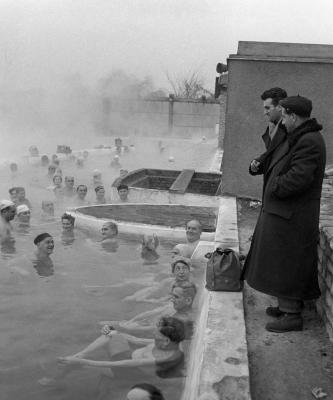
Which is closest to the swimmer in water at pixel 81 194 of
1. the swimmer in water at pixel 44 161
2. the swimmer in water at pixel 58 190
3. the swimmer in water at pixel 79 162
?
the swimmer in water at pixel 58 190

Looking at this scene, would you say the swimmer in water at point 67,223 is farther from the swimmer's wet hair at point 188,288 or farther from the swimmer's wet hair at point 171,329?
the swimmer's wet hair at point 171,329

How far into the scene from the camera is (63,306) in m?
5.64

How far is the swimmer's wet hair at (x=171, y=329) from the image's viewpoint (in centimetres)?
395

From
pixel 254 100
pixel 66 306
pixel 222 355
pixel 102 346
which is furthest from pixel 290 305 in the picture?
pixel 254 100

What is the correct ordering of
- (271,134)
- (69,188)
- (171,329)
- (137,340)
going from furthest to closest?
(69,188)
(137,340)
(171,329)
(271,134)

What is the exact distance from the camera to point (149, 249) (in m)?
7.19

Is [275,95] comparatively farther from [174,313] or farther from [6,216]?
[6,216]

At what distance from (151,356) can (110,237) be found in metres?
3.78

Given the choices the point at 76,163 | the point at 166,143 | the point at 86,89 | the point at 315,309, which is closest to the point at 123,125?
the point at 86,89

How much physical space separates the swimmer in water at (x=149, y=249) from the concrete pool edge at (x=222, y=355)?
328cm

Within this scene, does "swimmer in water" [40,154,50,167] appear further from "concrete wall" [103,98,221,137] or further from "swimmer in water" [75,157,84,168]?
"concrete wall" [103,98,221,137]

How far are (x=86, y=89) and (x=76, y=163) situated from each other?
11.9 meters

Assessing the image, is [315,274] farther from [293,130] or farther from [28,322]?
[28,322]

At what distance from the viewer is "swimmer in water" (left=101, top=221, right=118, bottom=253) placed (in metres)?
7.58
